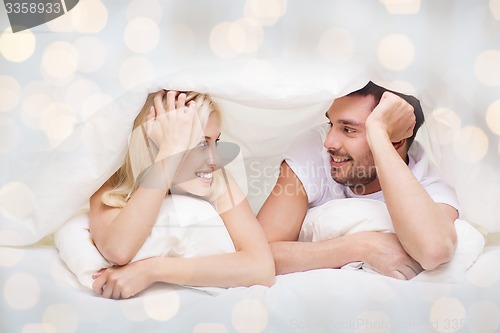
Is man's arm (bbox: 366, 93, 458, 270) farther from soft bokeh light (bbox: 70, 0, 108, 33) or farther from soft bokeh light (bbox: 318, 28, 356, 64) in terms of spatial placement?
soft bokeh light (bbox: 70, 0, 108, 33)

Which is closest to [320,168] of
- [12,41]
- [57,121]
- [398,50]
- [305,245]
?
[305,245]

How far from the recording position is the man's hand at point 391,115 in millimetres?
1253

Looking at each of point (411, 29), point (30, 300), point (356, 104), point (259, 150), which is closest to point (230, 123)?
point (259, 150)

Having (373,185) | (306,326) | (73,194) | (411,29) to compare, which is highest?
(411,29)

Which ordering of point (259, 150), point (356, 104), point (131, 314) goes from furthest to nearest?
point (259, 150), point (356, 104), point (131, 314)

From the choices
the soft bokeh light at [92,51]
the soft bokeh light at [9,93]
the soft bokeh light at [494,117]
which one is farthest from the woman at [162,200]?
the soft bokeh light at [494,117]

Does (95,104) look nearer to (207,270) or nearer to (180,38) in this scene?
(180,38)

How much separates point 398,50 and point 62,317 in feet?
2.38

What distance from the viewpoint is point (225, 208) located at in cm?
127

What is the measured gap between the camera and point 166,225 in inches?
47.7

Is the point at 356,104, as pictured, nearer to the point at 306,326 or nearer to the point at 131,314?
the point at 306,326

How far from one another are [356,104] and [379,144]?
10 centimetres

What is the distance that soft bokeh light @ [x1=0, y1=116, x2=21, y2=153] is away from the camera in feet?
4.12

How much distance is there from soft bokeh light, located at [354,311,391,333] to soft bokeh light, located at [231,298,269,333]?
155 mm
